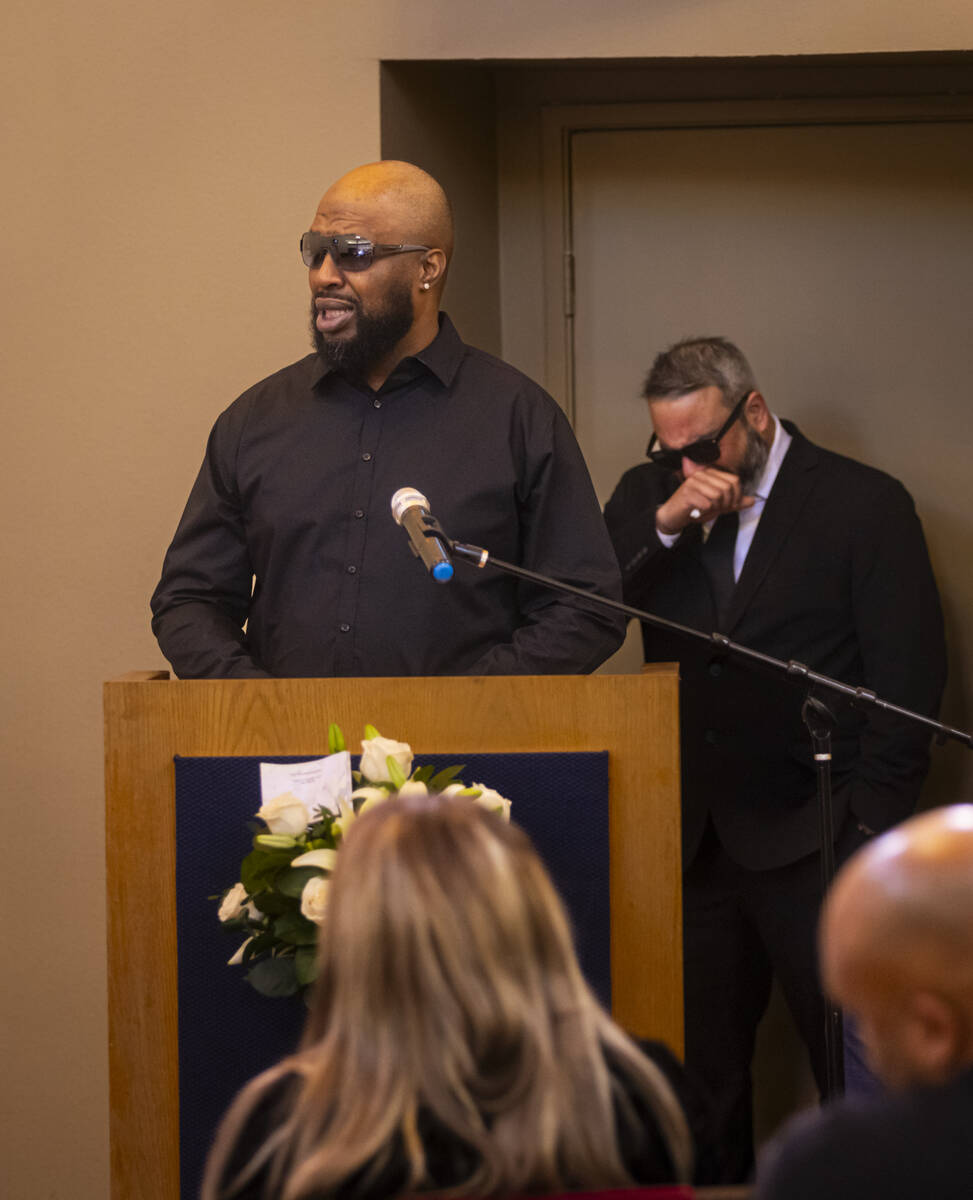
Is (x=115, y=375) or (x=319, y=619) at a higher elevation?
(x=115, y=375)

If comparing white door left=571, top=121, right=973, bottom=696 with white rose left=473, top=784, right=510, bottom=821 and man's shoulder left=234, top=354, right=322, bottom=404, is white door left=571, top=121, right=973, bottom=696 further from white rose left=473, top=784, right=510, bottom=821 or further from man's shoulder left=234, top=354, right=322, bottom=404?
white rose left=473, top=784, right=510, bottom=821

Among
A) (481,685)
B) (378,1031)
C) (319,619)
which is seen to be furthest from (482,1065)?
(319,619)

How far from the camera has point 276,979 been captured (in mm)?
2412

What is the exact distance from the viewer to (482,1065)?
1.43 m

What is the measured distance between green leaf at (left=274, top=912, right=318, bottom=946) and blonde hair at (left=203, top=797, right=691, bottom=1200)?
0.90 m

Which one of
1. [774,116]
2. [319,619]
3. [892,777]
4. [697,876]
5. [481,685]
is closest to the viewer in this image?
[481,685]

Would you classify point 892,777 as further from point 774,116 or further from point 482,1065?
point 482,1065

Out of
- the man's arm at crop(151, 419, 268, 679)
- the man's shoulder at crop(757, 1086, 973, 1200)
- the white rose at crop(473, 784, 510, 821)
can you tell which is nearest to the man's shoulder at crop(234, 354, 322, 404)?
the man's arm at crop(151, 419, 268, 679)

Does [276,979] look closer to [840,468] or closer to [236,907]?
[236,907]

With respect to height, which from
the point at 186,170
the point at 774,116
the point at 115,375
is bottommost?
the point at 115,375

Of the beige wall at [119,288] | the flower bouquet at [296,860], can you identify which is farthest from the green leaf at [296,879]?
the beige wall at [119,288]

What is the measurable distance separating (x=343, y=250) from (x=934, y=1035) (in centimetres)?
214

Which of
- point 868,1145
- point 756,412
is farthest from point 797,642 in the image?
point 868,1145

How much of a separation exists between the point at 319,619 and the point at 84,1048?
152 cm
